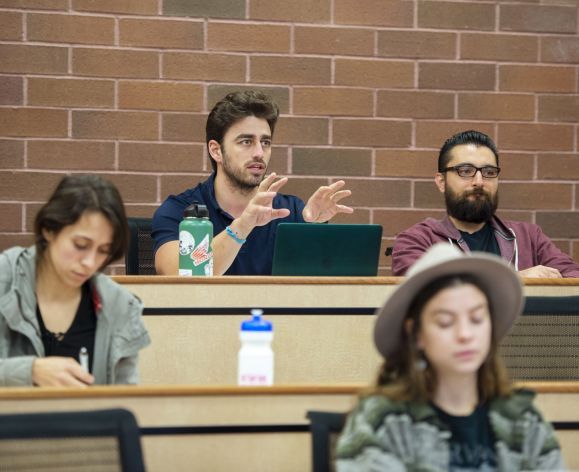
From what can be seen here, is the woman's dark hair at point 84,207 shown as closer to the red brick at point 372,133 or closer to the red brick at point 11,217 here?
the red brick at point 11,217

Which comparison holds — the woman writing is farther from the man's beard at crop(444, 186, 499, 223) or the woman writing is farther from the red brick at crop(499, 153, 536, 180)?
the red brick at crop(499, 153, 536, 180)

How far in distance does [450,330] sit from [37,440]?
2.39 feet

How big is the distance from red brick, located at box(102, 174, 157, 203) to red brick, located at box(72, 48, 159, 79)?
46 centimetres

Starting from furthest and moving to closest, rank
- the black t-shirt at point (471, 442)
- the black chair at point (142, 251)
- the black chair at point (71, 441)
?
the black chair at point (142, 251)
the black t-shirt at point (471, 442)
the black chair at point (71, 441)

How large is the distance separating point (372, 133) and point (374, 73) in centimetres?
29

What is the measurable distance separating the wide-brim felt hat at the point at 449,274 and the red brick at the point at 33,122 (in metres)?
2.87

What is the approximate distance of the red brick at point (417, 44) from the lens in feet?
14.5

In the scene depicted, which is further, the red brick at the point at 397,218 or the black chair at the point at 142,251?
the red brick at the point at 397,218

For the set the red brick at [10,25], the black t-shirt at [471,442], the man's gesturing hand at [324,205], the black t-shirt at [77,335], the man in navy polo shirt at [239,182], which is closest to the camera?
the black t-shirt at [471,442]

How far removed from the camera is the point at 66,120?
423 cm

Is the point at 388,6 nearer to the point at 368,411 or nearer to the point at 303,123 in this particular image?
the point at 303,123

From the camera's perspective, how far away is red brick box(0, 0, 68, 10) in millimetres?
4172

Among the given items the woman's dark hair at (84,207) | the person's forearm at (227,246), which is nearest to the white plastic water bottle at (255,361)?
the woman's dark hair at (84,207)

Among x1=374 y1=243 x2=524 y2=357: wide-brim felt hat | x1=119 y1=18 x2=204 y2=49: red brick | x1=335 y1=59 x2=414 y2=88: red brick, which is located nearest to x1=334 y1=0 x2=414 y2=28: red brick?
x1=335 y1=59 x2=414 y2=88: red brick
